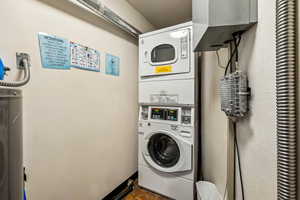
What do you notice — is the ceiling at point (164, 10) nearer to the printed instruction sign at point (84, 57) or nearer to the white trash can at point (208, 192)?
the printed instruction sign at point (84, 57)

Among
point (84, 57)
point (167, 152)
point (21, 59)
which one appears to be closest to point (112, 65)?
point (84, 57)

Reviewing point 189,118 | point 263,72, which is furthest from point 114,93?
point 263,72

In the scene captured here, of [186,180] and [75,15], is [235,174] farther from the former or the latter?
[75,15]

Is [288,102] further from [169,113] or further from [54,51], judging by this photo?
[54,51]

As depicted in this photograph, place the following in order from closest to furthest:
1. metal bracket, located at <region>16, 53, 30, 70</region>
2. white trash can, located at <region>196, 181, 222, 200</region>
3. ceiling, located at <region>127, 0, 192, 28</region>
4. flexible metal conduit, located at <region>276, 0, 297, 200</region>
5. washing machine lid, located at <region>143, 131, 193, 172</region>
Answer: flexible metal conduit, located at <region>276, 0, 297, 200</region> < metal bracket, located at <region>16, 53, 30, 70</region> < white trash can, located at <region>196, 181, 222, 200</region> < washing machine lid, located at <region>143, 131, 193, 172</region> < ceiling, located at <region>127, 0, 192, 28</region>

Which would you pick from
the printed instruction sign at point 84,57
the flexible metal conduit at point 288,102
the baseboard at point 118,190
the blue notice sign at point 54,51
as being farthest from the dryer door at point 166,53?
the baseboard at point 118,190

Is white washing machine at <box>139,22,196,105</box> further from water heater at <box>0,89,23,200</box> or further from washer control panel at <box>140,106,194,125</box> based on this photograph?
water heater at <box>0,89,23,200</box>

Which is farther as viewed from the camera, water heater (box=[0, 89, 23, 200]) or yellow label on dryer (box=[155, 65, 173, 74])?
yellow label on dryer (box=[155, 65, 173, 74])

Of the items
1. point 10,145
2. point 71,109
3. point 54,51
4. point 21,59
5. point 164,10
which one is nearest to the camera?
point 10,145

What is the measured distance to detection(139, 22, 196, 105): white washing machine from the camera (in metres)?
1.43

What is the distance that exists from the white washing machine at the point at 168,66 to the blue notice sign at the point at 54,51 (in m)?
0.85

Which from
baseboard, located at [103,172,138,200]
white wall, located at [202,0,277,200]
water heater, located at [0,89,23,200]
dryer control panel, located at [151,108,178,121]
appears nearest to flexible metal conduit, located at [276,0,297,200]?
white wall, located at [202,0,277,200]

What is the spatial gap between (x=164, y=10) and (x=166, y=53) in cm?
80

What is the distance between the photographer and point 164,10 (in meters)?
1.93
